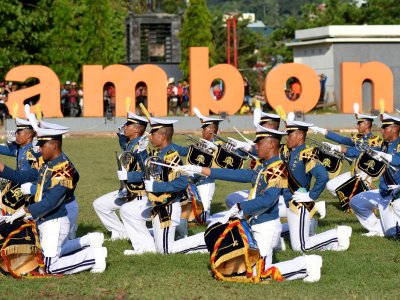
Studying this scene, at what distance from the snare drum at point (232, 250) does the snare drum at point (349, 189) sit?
591 centimetres

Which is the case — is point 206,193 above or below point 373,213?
above

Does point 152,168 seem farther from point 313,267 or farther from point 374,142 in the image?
point 374,142

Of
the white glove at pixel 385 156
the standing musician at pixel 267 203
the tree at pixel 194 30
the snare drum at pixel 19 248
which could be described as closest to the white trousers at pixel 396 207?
the white glove at pixel 385 156

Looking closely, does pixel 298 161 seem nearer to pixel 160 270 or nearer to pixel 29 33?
pixel 160 270

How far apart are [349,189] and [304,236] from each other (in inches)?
154

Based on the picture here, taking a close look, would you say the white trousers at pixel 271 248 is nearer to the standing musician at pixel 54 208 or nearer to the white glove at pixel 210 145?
the standing musician at pixel 54 208

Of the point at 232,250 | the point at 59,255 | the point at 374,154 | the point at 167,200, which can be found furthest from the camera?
the point at 374,154

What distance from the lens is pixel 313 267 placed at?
34.9 feet

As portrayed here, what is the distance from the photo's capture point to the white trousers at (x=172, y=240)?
12281mm

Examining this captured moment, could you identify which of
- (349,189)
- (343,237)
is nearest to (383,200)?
(343,237)

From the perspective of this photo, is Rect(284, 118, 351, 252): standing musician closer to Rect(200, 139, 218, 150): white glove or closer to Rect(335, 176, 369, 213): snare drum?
Rect(200, 139, 218, 150): white glove

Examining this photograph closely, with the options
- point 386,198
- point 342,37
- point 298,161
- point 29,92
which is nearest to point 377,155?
point 386,198

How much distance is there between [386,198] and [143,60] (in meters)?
40.3

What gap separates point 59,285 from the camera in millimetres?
10727
